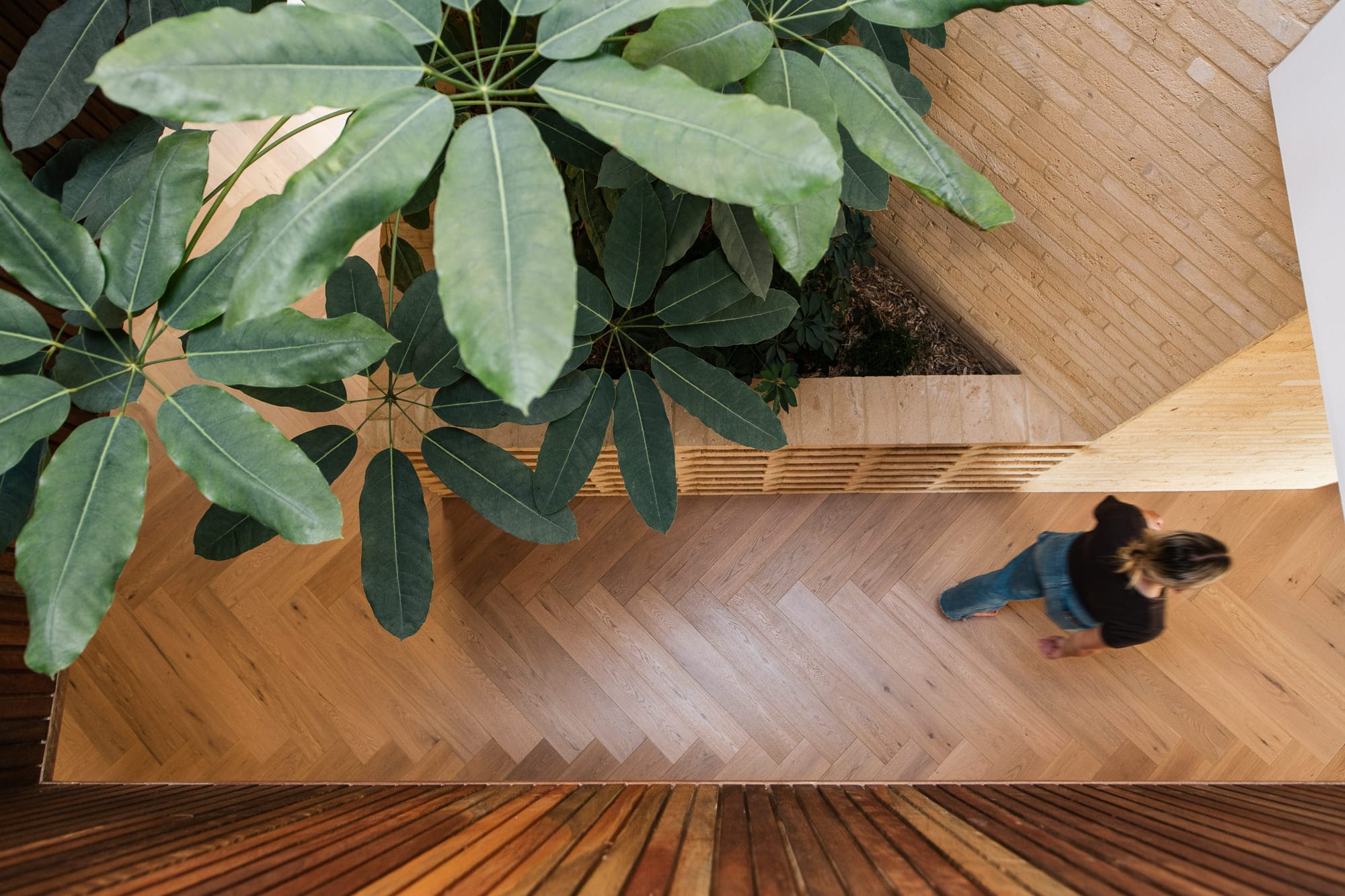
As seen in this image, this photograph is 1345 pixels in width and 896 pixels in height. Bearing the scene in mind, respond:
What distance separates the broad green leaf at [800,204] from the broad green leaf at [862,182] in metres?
0.36

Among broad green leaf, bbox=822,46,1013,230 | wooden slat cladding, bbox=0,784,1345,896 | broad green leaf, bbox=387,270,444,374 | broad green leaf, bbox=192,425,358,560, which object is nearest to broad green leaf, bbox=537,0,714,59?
broad green leaf, bbox=822,46,1013,230

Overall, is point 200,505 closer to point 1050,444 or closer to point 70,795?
point 70,795

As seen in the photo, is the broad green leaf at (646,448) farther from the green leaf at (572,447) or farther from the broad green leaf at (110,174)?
the broad green leaf at (110,174)

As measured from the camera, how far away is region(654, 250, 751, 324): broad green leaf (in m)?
1.42

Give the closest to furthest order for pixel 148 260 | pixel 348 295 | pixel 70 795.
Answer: pixel 148 260, pixel 348 295, pixel 70 795

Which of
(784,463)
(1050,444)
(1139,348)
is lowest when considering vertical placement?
(784,463)

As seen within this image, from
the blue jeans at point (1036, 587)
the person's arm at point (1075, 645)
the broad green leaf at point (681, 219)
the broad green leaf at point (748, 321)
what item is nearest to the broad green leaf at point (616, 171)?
the broad green leaf at point (681, 219)

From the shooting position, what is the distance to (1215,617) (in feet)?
8.18

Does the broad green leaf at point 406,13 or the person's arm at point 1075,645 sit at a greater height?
the broad green leaf at point 406,13

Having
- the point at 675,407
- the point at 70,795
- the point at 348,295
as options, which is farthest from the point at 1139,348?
the point at 70,795

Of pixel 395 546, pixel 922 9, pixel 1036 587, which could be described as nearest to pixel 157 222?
pixel 395 546

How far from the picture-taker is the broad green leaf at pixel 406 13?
0.83 meters

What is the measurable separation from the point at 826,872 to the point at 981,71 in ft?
5.25

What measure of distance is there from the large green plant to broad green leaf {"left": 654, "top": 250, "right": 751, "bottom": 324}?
0.09ft
